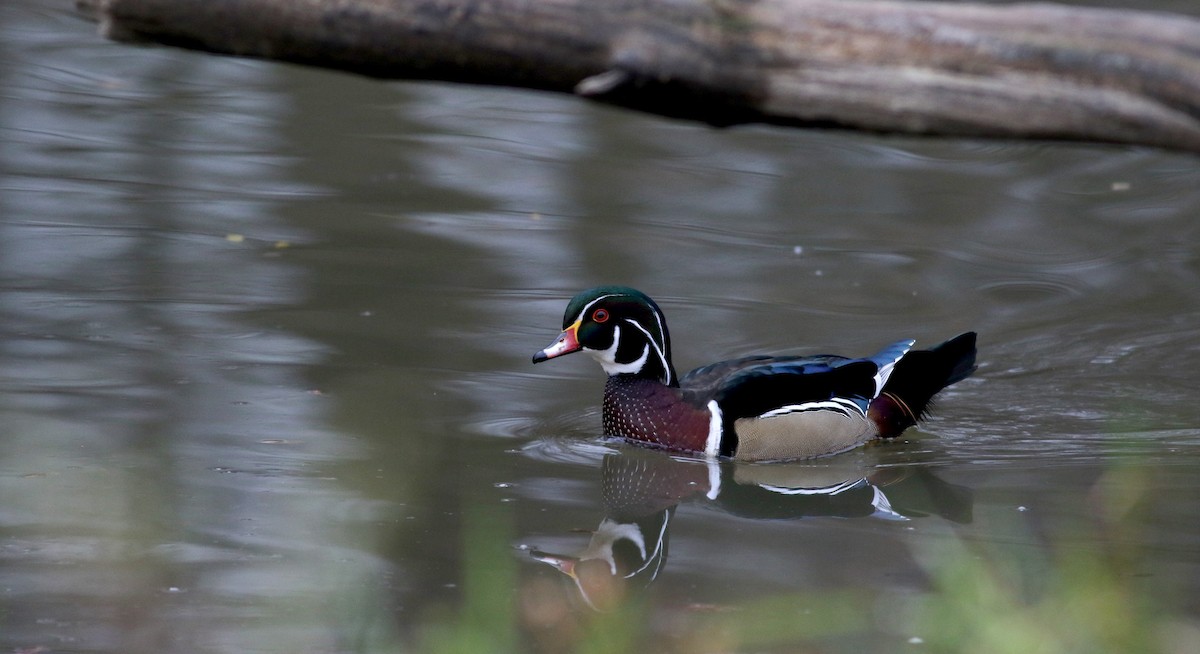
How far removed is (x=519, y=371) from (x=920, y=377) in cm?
189

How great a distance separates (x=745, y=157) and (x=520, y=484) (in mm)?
6241

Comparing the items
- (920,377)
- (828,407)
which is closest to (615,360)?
(828,407)

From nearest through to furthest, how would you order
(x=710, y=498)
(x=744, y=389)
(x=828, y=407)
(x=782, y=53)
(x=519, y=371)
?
(x=782, y=53), (x=710, y=498), (x=744, y=389), (x=828, y=407), (x=519, y=371)

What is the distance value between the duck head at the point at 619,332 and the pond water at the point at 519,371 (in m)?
0.36

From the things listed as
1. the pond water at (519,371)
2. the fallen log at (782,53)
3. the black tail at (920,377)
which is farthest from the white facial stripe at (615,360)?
the fallen log at (782,53)

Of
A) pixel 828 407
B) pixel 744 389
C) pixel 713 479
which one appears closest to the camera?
pixel 713 479

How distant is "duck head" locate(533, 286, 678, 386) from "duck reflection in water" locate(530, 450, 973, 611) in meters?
0.44

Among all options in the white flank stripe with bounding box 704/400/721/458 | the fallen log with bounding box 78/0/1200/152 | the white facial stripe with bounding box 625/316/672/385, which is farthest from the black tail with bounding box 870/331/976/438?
the fallen log with bounding box 78/0/1200/152

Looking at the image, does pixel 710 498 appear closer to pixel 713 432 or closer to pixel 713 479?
pixel 713 479

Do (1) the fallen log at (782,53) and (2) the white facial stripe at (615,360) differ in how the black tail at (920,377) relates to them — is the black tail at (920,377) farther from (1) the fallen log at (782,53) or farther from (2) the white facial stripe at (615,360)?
(1) the fallen log at (782,53)

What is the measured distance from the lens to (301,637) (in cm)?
445

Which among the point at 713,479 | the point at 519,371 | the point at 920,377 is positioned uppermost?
the point at 920,377

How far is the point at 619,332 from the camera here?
7.05 m

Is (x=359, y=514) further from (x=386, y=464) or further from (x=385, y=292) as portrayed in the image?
(x=385, y=292)
